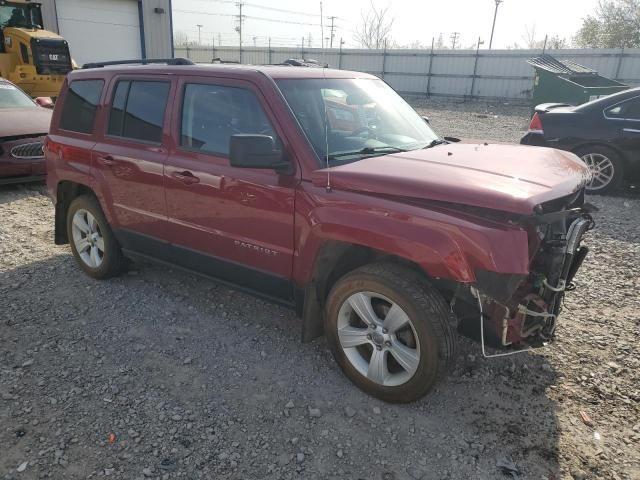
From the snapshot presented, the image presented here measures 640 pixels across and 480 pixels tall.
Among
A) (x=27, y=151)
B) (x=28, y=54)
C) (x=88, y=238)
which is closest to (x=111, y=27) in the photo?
(x=28, y=54)

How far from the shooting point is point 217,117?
358cm

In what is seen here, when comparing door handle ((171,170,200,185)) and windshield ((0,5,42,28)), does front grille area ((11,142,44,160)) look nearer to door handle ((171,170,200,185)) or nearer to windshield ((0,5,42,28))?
door handle ((171,170,200,185))

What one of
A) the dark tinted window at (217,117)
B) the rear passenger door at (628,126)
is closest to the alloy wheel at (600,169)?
the rear passenger door at (628,126)

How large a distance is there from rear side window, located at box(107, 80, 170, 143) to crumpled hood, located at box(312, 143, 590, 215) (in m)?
1.60

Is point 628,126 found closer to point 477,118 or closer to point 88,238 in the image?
point 88,238

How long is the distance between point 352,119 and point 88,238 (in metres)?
2.90

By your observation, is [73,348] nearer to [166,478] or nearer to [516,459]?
[166,478]

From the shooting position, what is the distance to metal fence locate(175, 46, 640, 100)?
880 inches

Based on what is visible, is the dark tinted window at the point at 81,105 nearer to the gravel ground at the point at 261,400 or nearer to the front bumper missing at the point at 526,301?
the gravel ground at the point at 261,400

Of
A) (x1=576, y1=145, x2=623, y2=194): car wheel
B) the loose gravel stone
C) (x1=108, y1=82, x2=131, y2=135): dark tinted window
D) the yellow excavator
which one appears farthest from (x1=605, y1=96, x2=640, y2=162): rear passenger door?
the yellow excavator

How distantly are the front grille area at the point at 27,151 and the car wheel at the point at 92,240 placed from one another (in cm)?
342

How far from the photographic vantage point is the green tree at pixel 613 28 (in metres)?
32.5

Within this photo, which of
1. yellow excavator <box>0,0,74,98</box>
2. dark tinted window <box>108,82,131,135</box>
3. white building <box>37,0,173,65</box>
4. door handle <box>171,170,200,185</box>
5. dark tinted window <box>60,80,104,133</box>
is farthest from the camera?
white building <box>37,0,173,65</box>

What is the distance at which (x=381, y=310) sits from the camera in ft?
10.0
